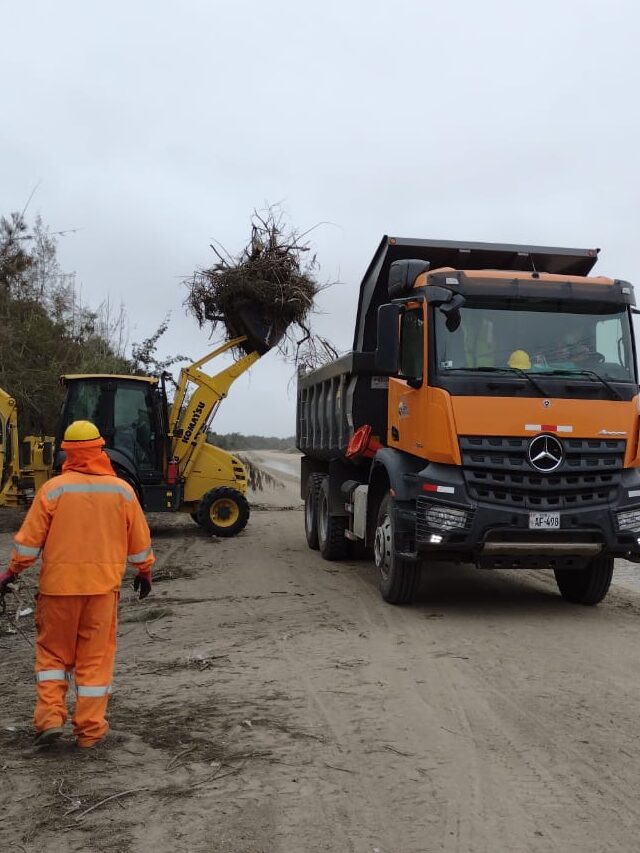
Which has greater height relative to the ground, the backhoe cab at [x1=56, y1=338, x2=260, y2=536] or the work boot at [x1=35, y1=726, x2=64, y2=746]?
the backhoe cab at [x1=56, y1=338, x2=260, y2=536]

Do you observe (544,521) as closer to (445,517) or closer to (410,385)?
(445,517)

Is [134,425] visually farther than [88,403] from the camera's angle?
Yes

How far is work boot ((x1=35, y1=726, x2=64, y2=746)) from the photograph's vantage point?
4762 mm

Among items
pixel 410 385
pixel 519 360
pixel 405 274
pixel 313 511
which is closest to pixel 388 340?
pixel 410 385

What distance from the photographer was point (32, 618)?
28.9 ft

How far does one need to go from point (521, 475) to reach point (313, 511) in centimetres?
596

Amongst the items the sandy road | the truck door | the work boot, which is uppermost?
the truck door

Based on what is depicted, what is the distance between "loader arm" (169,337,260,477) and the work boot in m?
10.1

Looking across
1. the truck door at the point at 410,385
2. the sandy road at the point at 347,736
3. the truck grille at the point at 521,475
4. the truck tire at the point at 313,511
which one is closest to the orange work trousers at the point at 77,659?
the sandy road at the point at 347,736

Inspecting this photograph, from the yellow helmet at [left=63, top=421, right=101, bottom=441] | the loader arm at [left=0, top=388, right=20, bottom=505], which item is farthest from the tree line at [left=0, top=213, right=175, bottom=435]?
the yellow helmet at [left=63, top=421, right=101, bottom=441]

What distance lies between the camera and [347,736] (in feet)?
16.7

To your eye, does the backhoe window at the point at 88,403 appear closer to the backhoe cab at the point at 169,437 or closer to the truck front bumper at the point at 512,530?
the backhoe cab at the point at 169,437

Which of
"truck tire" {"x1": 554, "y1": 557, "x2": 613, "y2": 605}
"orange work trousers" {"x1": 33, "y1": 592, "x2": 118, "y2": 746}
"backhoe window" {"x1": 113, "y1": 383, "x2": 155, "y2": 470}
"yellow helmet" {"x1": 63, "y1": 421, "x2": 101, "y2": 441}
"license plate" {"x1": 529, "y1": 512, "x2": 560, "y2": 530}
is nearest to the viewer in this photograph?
"orange work trousers" {"x1": 33, "y1": 592, "x2": 118, "y2": 746}

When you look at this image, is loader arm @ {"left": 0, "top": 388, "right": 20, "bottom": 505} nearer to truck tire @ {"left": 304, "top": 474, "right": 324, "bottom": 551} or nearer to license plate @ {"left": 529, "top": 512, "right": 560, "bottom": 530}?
truck tire @ {"left": 304, "top": 474, "right": 324, "bottom": 551}
